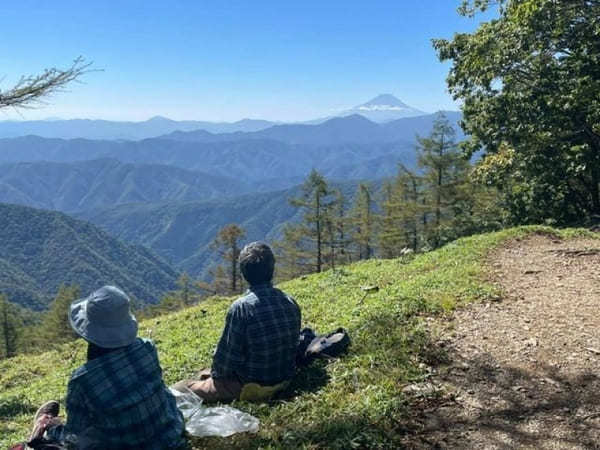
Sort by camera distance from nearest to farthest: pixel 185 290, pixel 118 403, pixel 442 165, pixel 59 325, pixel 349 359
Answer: pixel 118 403 → pixel 349 359 → pixel 442 165 → pixel 59 325 → pixel 185 290

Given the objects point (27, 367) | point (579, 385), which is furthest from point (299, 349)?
point (27, 367)

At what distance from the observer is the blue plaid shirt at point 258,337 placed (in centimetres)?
527

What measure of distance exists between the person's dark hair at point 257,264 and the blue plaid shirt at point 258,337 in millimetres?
105

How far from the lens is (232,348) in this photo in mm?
5344

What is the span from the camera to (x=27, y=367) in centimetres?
1480

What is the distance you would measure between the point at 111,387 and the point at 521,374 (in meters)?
4.54

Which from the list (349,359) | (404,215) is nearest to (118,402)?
(349,359)

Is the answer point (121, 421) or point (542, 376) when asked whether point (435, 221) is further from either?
point (121, 421)

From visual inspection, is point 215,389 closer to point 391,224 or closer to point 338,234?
point 391,224

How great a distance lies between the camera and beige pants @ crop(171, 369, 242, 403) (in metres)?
5.43

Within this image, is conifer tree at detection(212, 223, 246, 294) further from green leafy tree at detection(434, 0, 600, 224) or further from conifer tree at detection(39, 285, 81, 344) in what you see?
green leafy tree at detection(434, 0, 600, 224)

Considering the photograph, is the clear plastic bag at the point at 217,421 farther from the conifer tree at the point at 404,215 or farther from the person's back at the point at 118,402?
the conifer tree at the point at 404,215

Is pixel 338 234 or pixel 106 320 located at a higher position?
pixel 106 320

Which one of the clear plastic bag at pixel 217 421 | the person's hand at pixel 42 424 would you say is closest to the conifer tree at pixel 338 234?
the clear plastic bag at pixel 217 421
